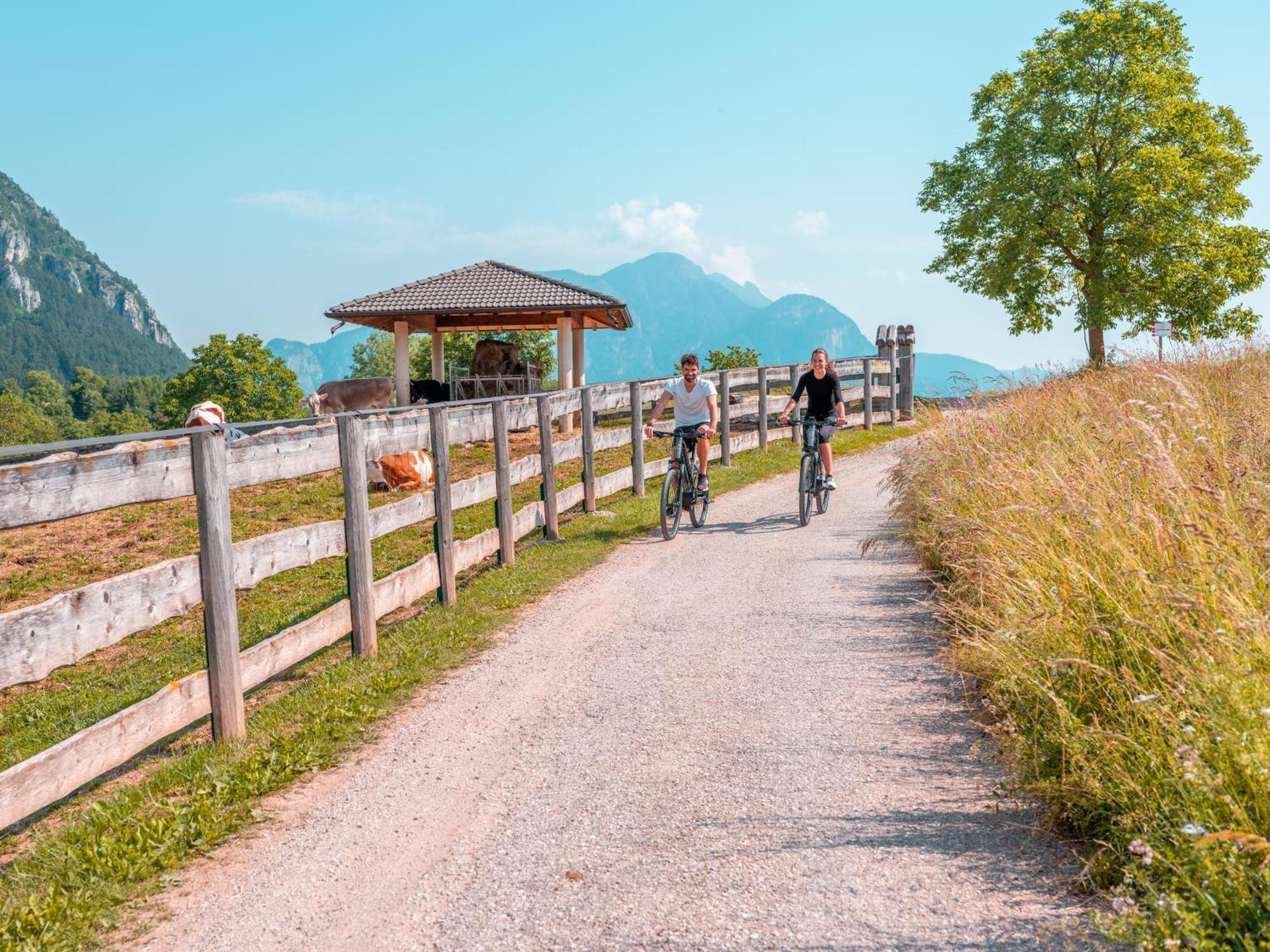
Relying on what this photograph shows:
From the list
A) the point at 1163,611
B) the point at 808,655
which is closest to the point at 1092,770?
the point at 1163,611

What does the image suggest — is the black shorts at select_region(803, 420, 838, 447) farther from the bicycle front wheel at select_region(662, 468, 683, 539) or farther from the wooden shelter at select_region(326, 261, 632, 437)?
the wooden shelter at select_region(326, 261, 632, 437)

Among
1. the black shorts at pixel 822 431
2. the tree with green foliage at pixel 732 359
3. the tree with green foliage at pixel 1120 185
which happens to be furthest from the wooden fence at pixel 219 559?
the tree with green foliage at pixel 732 359

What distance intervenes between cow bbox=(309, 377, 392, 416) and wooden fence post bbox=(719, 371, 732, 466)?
6.89 metres

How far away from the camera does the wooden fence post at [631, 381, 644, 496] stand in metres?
13.7

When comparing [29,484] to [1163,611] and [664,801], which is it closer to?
[664,801]

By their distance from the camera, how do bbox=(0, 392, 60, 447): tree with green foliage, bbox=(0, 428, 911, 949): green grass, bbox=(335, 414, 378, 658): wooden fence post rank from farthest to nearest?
1. bbox=(0, 392, 60, 447): tree with green foliage
2. bbox=(335, 414, 378, 658): wooden fence post
3. bbox=(0, 428, 911, 949): green grass

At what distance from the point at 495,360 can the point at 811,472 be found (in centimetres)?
1475

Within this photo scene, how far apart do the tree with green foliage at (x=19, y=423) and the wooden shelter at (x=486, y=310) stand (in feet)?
322

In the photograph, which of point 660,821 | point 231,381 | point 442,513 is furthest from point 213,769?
point 231,381

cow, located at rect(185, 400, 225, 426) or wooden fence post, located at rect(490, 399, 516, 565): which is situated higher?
cow, located at rect(185, 400, 225, 426)

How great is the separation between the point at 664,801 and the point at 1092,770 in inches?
62.7

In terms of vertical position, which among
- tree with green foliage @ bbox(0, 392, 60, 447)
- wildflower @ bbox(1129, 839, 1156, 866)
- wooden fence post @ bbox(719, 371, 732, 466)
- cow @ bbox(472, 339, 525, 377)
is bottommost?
tree with green foliage @ bbox(0, 392, 60, 447)

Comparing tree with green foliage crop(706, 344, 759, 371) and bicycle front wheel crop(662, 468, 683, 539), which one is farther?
tree with green foliage crop(706, 344, 759, 371)

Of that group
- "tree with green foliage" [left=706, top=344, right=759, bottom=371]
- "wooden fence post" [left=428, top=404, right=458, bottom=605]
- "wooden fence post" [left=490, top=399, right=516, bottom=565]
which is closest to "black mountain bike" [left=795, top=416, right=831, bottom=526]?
"wooden fence post" [left=490, top=399, right=516, bottom=565]
